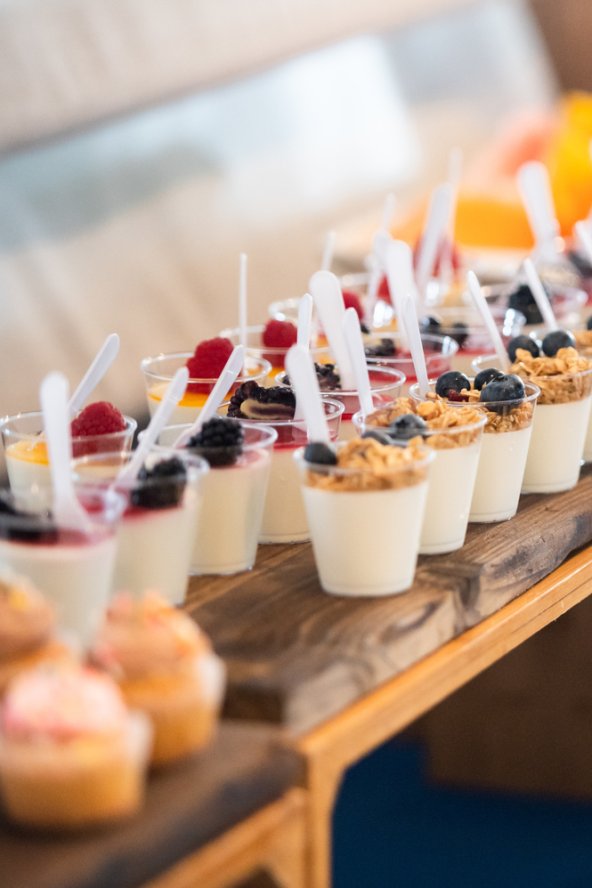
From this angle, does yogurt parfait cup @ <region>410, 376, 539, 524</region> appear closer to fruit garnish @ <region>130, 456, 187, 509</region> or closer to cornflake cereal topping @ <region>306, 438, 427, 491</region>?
cornflake cereal topping @ <region>306, 438, 427, 491</region>

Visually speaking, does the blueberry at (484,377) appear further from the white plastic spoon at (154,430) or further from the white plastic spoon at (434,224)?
the white plastic spoon at (434,224)

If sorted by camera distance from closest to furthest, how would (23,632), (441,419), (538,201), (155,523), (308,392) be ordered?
(23,632), (155,523), (308,392), (441,419), (538,201)

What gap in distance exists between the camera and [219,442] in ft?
4.55

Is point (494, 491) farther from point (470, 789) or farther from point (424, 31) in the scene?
point (424, 31)

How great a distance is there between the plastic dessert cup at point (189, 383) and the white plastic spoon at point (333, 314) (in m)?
0.12

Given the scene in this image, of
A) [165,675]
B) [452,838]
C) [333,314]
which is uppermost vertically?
[333,314]

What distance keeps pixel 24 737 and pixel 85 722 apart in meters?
0.04

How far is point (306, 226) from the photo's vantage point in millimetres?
3918

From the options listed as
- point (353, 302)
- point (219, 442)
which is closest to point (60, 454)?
point (219, 442)

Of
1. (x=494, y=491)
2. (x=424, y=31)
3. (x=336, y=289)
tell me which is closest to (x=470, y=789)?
(x=494, y=491)

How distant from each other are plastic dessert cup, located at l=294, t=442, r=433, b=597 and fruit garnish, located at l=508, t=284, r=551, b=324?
2.67ft

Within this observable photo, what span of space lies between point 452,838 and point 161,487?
1412mm

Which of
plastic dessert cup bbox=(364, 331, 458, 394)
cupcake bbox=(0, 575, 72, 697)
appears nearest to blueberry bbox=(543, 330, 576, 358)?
plastic dessert cup bbox=(364, 331, 458, 394)

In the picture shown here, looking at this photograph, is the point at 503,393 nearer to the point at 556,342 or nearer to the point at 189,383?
the point at 556,342
